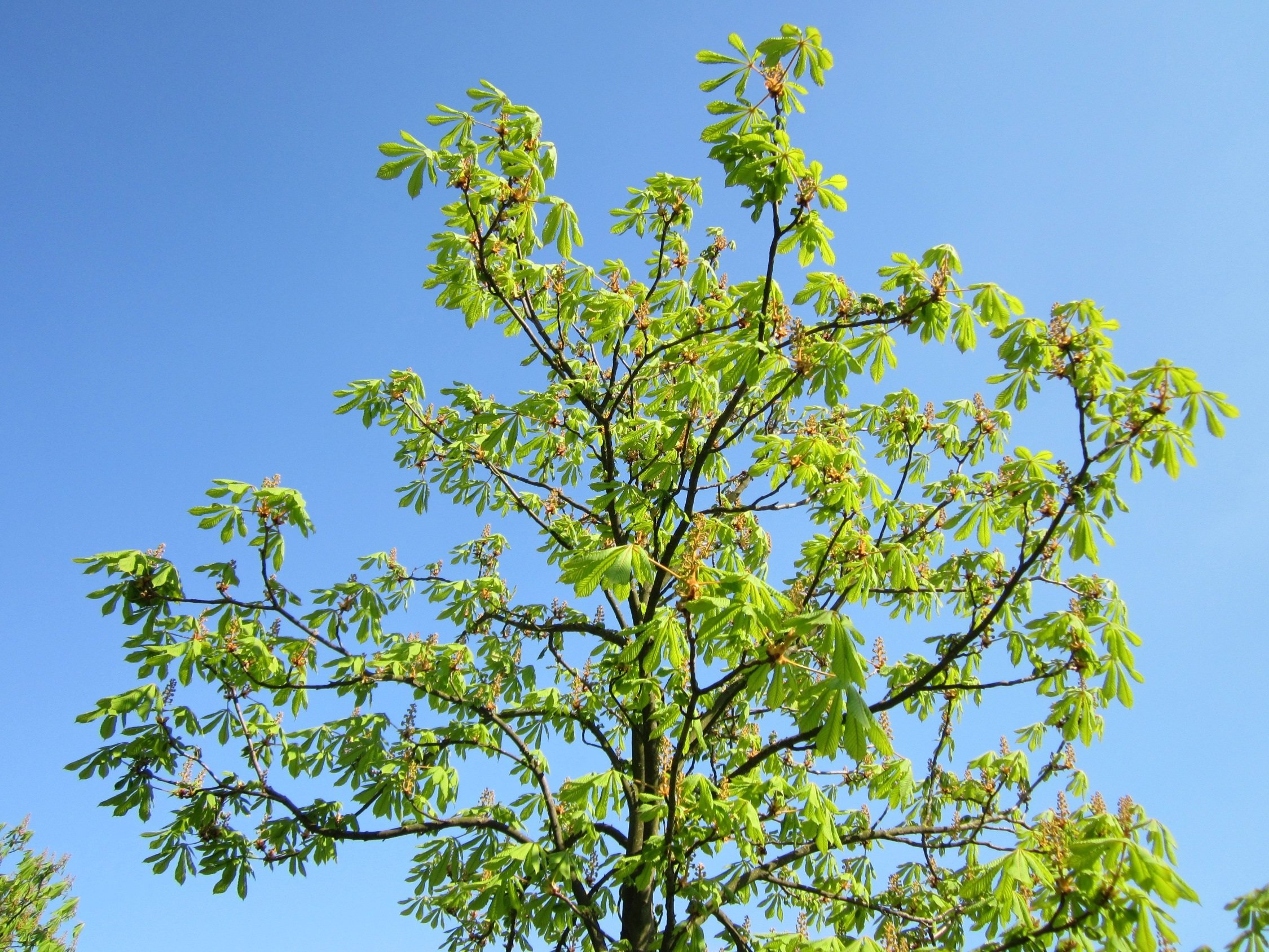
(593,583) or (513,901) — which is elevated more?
(593,583)

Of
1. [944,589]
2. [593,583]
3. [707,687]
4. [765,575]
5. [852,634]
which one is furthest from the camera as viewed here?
[765,575]

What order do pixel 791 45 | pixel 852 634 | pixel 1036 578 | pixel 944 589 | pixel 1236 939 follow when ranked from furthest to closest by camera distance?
pixel 944 589 → pixel 1036 578 → pixel 791 45 → pixel 852 634 → pixel 1236 939

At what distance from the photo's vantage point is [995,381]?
5.42 m

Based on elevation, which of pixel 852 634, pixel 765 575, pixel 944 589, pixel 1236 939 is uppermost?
pixel 765 575

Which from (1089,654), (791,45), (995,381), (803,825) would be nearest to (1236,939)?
(1089,654)

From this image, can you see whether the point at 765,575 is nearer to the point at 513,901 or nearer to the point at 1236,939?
the point at 513,901

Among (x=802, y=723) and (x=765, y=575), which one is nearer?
(x=802, y=723)

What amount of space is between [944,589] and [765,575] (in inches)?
66.3

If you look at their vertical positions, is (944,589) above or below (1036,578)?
above

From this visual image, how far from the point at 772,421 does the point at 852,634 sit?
4.58 m

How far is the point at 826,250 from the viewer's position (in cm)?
525

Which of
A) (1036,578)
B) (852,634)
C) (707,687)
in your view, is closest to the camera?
(852,634)

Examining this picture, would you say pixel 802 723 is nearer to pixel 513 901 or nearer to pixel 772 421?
pixel 513 901

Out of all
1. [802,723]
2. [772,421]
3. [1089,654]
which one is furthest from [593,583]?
[772,421]
